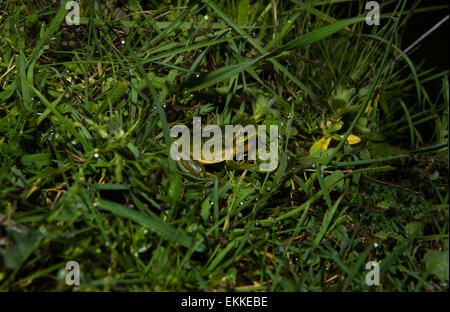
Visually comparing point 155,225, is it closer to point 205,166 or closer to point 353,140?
point 205,166

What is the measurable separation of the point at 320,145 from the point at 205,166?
47 cm

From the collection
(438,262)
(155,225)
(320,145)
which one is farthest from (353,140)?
(155,225)

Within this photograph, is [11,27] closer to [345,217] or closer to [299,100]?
[299,100]

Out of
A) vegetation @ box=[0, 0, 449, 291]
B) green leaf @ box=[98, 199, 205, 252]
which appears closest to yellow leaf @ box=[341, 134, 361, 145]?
vegetation @ box=[0, 0, 449, 291]

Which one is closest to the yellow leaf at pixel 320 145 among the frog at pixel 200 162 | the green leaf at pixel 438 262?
the frog at pixel 200 162

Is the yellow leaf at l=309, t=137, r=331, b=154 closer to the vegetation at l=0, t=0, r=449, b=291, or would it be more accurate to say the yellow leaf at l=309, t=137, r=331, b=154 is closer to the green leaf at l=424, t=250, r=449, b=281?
the vegetation at l=0, t=0, r=449, b=291

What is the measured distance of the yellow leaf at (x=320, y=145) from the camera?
1.56 metres
